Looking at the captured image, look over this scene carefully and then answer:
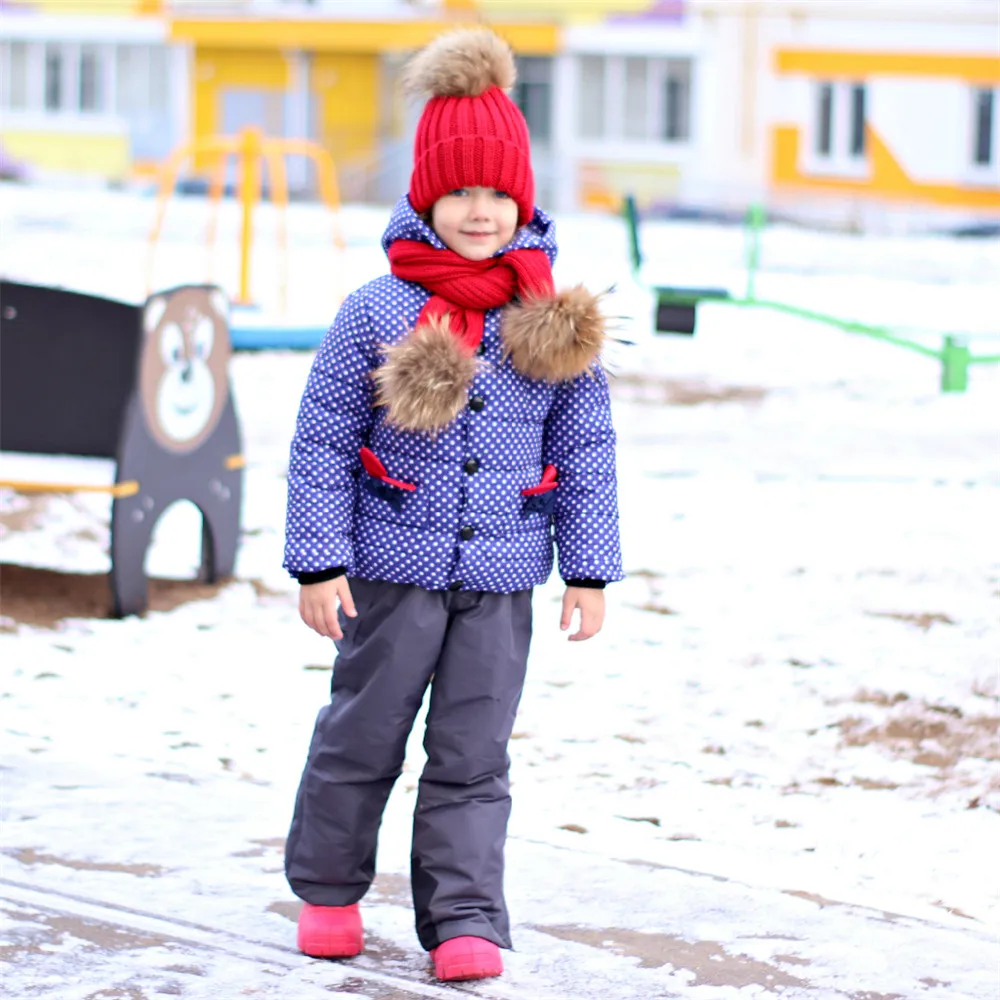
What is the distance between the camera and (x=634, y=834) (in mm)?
3945

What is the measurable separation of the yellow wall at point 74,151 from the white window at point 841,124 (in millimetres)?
13947

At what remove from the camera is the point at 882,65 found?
31.3 metres

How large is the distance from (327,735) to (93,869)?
664 mm

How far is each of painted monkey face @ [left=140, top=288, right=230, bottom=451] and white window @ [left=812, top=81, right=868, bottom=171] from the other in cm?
2688

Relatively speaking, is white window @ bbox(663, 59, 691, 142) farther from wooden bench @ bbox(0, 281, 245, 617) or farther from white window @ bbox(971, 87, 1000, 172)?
wooden bench @ bbox(0, 281, 245, 617)

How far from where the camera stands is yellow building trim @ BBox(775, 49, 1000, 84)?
100 ft

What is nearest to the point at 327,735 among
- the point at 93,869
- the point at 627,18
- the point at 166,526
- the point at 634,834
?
the point at 93,869

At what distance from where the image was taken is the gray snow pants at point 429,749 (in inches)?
125

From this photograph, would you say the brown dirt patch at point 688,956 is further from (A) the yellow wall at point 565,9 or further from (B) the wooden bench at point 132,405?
(A) the yellow wall at point 565,9

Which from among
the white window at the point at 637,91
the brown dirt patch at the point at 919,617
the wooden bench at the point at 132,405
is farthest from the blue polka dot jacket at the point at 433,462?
the white window at the point at 637,91

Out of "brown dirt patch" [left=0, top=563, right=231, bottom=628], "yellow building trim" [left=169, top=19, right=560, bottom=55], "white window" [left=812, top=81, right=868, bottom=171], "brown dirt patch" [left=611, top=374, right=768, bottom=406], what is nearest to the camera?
"brown dirt patch" [left=0, top=563, right=231, bottom=628]

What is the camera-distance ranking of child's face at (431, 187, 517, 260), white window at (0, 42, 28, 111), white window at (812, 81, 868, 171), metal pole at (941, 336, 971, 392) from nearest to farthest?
child's face at (431, 187, 517, 260) → metal pole at (941, 336, 971, 392) → white window at (812, 81, 868, 171) → white window at (0, 42, 28, 111)

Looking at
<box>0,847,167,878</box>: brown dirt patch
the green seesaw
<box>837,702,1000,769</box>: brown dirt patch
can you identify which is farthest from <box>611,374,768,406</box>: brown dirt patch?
<box>0,847,167,878</box>: brown dirt patch

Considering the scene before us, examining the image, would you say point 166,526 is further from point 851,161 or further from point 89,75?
point 89,75
